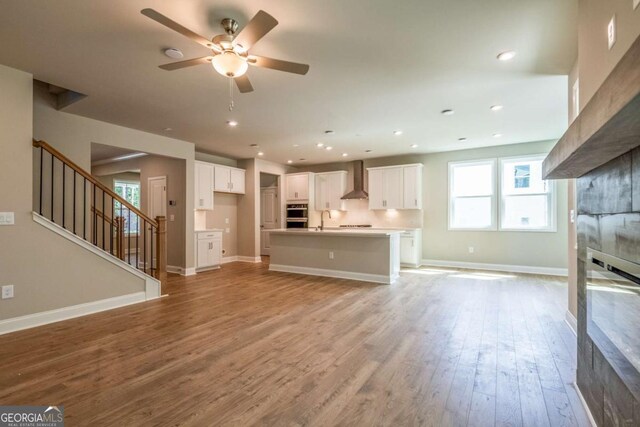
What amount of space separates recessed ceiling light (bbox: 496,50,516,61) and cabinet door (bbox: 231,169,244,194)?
6.20 m

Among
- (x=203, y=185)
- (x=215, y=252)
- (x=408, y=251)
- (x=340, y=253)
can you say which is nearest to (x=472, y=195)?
(x=408, y=251)

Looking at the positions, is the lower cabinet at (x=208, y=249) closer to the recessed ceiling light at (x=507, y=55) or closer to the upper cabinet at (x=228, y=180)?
the upper cabinet at (x=228, y=180)

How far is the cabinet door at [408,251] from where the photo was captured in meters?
7.07

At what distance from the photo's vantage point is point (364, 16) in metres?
2.36

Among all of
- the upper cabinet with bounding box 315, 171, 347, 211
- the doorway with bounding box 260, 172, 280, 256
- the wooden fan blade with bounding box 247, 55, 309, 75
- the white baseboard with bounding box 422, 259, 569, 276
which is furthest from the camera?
the doorway with bounding box 260, 172, 280, 256

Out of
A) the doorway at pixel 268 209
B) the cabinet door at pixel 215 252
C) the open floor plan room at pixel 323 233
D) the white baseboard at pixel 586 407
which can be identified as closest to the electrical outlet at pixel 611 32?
the open floor plan room at pixel 323 233

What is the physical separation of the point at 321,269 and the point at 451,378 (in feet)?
12.8

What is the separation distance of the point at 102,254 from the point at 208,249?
2833mm

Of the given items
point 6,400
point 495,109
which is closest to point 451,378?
point 6,400

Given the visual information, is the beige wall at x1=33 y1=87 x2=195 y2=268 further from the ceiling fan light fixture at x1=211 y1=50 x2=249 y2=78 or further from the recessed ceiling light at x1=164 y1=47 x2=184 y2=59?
the ceiling fan light fixture at x1=211 y1=50 x2=249 y2=78

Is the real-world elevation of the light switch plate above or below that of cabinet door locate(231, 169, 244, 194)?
below

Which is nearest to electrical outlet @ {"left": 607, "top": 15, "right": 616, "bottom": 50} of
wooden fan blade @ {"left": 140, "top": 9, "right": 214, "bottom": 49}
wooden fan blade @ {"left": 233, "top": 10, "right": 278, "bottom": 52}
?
wooden fan blade @ {"left": 233, "top": 10, "right": 278, "bottom": 52}

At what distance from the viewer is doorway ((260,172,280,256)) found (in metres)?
9.06

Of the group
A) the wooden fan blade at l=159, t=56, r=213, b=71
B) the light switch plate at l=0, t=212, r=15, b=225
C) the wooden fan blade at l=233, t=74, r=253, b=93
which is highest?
the wooden fan blade at l=159, t=56, r=213, b=71
